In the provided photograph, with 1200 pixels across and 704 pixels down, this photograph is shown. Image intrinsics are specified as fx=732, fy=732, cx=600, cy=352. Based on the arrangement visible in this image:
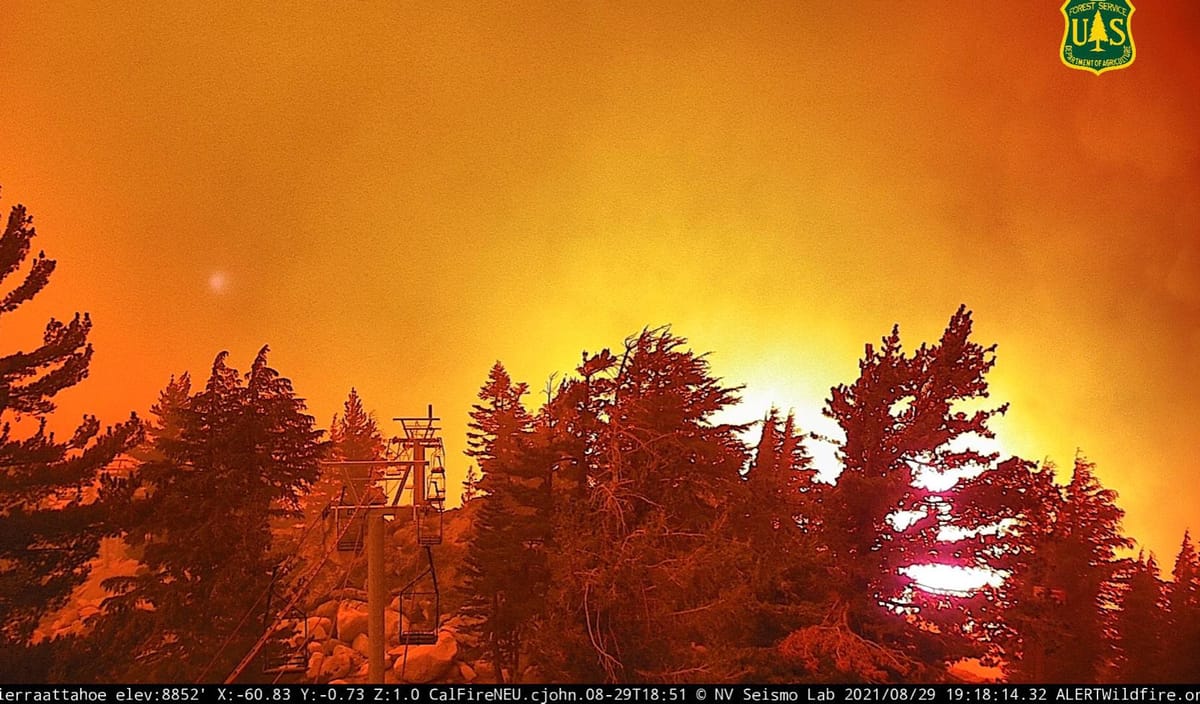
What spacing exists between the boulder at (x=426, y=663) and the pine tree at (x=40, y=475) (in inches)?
368

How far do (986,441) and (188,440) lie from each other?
58.3 feet

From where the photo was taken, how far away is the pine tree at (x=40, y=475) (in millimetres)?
13492

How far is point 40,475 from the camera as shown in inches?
548

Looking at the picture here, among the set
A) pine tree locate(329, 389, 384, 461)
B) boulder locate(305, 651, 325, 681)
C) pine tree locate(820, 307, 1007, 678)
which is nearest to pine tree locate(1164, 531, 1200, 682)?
pine tree locate(820, 307, 1007, 678)

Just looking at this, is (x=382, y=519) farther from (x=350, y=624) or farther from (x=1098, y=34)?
(x=1098, y=34)

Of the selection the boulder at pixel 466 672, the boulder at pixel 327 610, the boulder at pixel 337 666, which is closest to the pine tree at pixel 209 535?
the boulder at pixel 337 666

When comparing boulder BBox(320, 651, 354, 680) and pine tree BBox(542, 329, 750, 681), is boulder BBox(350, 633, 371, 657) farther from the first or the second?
pine tree BBox(542, 329, 750, 681)

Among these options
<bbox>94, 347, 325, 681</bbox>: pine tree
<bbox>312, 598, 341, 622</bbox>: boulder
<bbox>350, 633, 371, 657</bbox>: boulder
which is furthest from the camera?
<bbox>312, 598, 341, 622</bbox>: boulder

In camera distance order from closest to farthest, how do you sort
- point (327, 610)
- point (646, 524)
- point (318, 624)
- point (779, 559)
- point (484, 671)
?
point (646, 524)
point (779, 559)
point (484, 671)
point (318, 624)
point (327, 610)

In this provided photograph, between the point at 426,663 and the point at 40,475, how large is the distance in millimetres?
11402

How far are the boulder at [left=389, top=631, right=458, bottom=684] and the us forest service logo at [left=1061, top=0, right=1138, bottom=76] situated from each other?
23.1 meters

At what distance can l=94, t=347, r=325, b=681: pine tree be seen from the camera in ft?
49.2

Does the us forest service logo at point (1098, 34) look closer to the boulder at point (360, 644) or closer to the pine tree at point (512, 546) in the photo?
the pine tree at point (512, 546)

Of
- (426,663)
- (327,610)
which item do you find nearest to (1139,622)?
(426,663)
